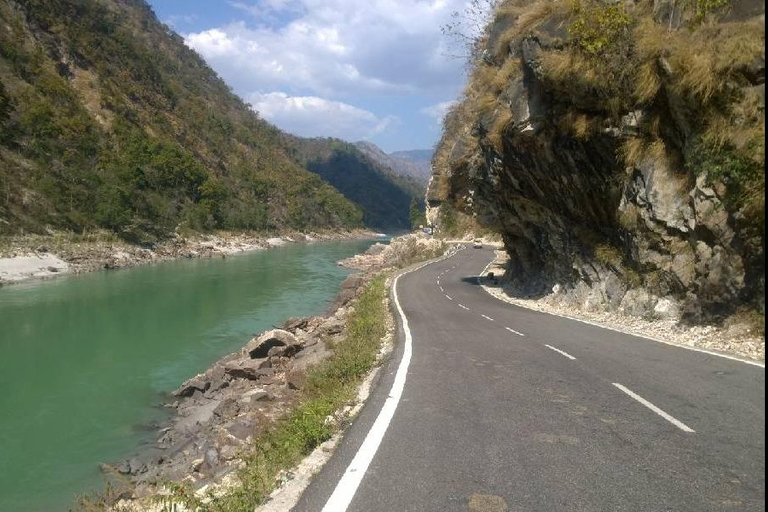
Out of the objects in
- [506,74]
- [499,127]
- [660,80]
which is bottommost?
[660,80]

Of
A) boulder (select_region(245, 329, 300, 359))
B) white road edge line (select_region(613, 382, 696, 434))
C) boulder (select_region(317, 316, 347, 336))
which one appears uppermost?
white road edge line (select_region(613, 382, 696, 434))

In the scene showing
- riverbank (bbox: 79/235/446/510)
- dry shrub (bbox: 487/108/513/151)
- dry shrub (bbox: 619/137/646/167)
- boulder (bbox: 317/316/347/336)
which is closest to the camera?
riverbank (bbox: 79/235/446/510)

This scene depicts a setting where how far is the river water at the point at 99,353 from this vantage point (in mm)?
11961

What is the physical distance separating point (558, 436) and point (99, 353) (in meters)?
20.3

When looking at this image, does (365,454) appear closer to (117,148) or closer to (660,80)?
(660,80)

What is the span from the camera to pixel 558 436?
18.2ft

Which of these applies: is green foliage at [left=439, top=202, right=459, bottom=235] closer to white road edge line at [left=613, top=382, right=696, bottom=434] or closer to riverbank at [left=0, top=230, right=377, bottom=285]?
riverbank at [left=0, top=230, right=377, bottom=285]

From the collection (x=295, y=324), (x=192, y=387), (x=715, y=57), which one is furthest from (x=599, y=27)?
(x=295, y=324)

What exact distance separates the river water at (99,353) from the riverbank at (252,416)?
111 centimetres

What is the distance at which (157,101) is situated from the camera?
109 metres

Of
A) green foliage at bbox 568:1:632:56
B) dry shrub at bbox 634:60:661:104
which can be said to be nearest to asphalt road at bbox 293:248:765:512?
dry shrub at bbox 634:60:661:104

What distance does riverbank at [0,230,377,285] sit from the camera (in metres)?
40.6

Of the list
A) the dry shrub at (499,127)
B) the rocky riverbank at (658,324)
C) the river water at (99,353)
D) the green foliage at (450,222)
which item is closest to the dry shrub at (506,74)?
the dry shrub at (499,127)

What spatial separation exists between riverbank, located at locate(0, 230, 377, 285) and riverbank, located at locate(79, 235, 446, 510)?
94.2 feet
